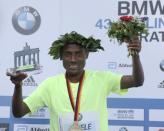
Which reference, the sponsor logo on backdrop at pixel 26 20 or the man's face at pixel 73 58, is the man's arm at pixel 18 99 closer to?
the man's face at pixel 73 58

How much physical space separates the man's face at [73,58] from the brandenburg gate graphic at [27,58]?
2.08ft

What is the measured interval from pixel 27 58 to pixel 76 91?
0.82 metres

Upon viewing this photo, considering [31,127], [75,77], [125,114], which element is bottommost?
[31,127]

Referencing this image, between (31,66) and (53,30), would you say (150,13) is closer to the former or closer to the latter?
(53,30)

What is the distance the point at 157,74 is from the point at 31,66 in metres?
0.94

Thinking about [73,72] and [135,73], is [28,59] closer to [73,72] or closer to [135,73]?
[73,72]

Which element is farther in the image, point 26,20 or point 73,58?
point 26,20

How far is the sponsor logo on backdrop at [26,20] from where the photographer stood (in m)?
3.52

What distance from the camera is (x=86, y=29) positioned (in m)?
3.45

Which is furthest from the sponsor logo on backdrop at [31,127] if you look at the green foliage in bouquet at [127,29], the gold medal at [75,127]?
the green foliage in bouquet at [127,29]

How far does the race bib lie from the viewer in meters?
2.84

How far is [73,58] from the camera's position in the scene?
2.88 m

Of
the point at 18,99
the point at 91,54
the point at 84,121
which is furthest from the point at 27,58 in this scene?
the point at 84,121

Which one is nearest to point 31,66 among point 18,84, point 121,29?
point 18,84
